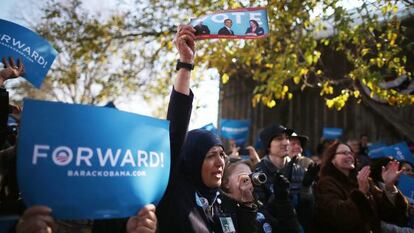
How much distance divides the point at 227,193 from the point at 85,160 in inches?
58.1

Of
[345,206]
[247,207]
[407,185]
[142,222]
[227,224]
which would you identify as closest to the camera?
[142,222]

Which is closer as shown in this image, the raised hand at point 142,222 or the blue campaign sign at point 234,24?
the raised hand at point 142,222

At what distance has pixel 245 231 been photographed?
8.28 ft

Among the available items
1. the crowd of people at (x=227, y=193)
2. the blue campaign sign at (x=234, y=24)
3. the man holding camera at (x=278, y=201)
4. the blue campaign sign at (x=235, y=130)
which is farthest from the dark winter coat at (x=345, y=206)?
the blue campaign sign at (x=235, y=130)

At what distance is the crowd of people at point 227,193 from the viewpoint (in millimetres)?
1838

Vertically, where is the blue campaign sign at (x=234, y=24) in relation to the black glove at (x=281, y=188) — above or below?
above

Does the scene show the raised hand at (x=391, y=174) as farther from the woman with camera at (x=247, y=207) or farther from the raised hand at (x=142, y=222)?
the raised hand at (x=142, y=222)

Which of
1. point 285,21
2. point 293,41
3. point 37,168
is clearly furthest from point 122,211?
point 293,41

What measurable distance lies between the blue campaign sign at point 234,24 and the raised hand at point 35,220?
1.29m

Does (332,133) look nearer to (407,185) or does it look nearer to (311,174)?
(407,185)

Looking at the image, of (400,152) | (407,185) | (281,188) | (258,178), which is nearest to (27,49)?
(258,178)

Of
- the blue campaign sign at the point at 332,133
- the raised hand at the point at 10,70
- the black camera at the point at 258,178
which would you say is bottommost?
the blue campaign sign at the point at 332,133

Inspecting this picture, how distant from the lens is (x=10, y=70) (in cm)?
243

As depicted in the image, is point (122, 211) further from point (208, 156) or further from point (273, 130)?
point (273, 130)
